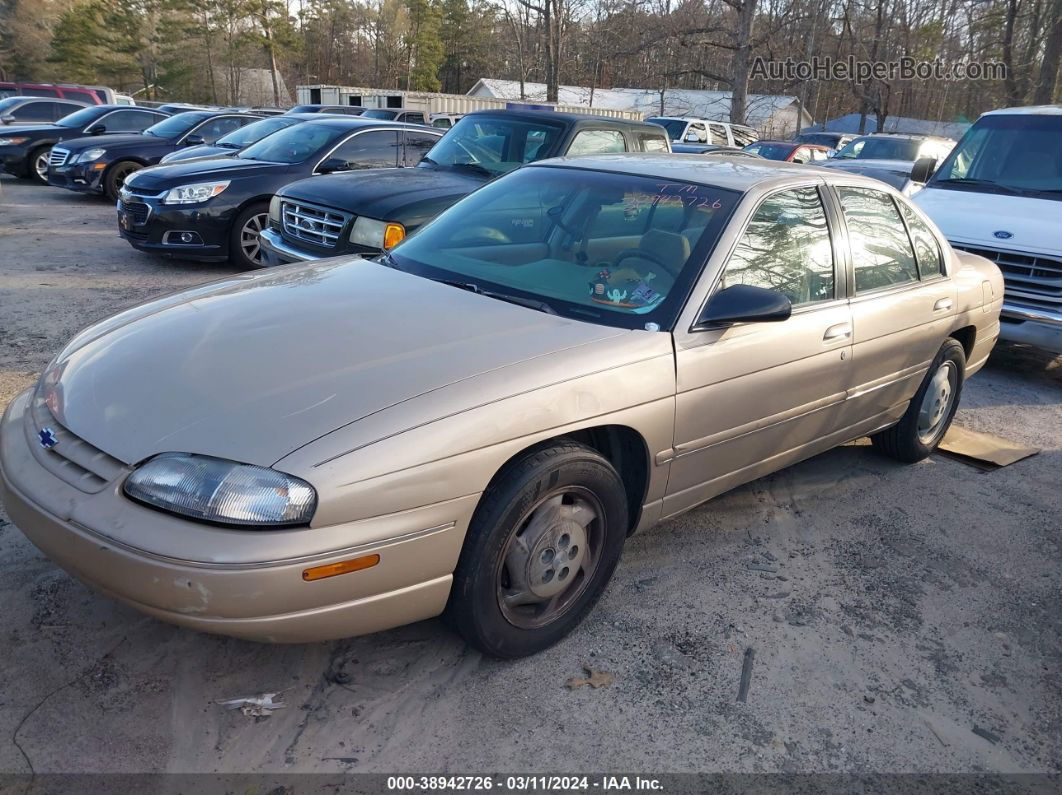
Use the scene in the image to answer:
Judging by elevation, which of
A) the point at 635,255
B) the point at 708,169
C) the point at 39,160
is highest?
the point at 708,169

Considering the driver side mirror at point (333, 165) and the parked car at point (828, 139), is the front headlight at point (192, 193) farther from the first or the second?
the parked car at point (828, 139)

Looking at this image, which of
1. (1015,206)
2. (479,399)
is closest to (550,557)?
(479,399)

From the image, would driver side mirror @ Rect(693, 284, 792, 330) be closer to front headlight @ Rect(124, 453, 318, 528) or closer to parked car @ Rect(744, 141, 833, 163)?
front headlight @ Rect(124, 453, 318, 528)

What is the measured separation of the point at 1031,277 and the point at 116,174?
41.9 ft

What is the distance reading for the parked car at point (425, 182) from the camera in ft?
21.4

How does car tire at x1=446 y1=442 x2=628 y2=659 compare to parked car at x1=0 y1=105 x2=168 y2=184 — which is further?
parked car at x1=0 y1=105 x2=168 y2=184

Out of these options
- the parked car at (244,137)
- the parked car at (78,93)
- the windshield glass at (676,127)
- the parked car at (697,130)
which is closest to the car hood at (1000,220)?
the parked car at (244,137)

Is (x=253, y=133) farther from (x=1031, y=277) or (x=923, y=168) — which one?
(x=1031, y=277)

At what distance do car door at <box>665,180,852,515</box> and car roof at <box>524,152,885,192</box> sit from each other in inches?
4.6

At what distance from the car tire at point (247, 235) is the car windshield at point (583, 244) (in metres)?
5.02

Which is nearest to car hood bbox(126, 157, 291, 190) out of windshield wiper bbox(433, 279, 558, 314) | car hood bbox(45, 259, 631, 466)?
car hood bbox(45, 259, 631, 466)

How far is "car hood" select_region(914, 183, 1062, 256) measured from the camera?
6.52m

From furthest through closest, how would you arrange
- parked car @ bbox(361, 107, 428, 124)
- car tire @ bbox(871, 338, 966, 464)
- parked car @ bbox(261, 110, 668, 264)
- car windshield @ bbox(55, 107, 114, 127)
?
1. parked car @ bbox(361, 107, 428, 124)
2. car windshield @ bbox(55, 107, 114, 127)
3. parked car @ bbox(261, 110, 668, 264)
4. car tire @ bbox(871, 338, 966, 464)

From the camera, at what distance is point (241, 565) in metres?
2.14
